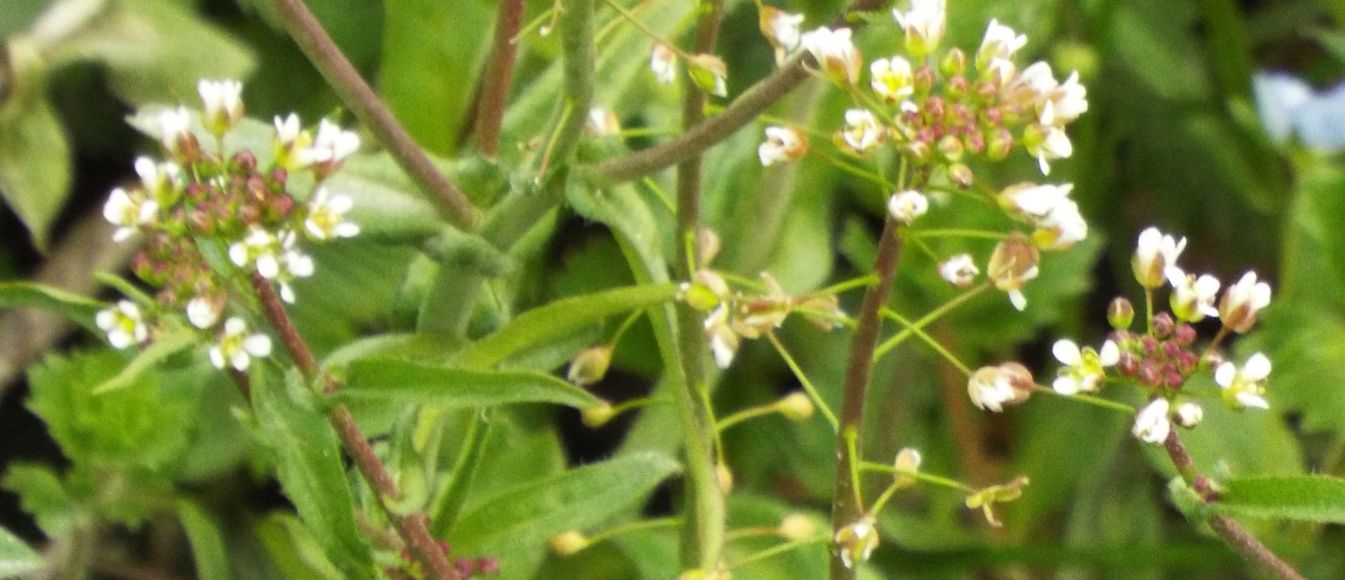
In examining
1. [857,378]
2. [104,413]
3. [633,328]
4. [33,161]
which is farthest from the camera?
[633,328]

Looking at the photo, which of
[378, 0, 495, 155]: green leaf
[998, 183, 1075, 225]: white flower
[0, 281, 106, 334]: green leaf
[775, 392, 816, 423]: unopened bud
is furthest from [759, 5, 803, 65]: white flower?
[378, 0, 495, 155]: green leaf

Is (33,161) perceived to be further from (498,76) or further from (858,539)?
(858,539)

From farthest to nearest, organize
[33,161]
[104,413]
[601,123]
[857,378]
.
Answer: [33,161] → [104,413] → [601,123] → [857,378]

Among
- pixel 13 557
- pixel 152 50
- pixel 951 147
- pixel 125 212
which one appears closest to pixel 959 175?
pixel 951 147

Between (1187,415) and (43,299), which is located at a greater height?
(43,299)

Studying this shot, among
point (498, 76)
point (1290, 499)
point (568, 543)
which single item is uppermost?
point (498, 76)

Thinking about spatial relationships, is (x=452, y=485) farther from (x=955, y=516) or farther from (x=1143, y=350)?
(x=955, y=516)
